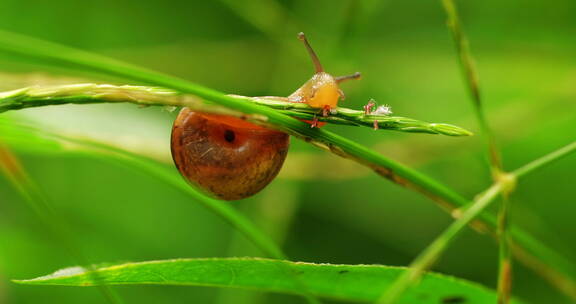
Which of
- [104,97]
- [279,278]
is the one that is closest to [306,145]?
[279,278]

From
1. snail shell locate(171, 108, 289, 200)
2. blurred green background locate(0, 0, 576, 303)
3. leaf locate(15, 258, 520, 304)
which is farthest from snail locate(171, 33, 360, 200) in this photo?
blurred green background locate(0, 0, 576, 303)

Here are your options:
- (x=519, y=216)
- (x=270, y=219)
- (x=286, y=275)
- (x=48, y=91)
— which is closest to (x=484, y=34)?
(x=519, y=216)

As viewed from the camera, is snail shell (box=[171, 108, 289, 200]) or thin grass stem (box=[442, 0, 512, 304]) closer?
thin grass stem (box=[442, 0, 512, 304])

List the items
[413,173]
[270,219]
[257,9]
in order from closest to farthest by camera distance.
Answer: [413,173]
[270,219]
[257,9]

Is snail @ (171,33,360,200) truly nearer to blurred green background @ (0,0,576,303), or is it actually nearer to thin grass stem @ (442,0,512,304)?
thin grass stem @ (442,0,512,304)

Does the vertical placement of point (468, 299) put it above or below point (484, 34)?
below

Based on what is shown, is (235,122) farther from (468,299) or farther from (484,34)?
(484,34)

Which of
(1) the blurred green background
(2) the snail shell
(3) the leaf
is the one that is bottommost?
(3) the leaf
